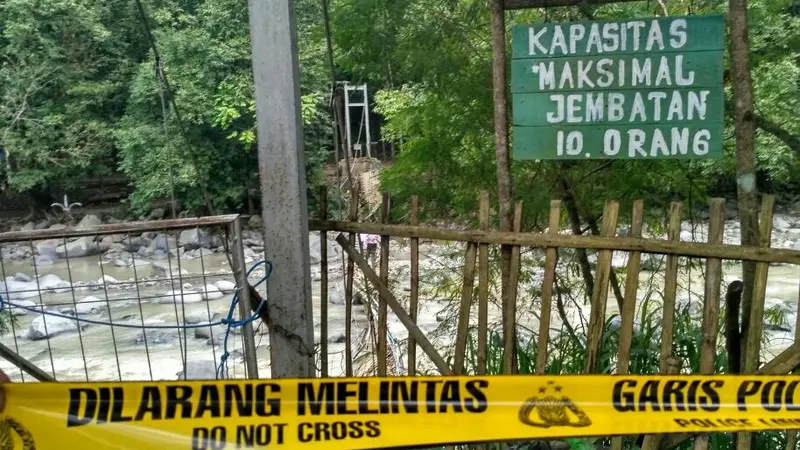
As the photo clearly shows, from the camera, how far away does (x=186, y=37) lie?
20.2m

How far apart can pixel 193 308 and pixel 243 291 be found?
11.3m

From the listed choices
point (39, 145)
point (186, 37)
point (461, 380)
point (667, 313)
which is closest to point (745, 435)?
point (667, 313)

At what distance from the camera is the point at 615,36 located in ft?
10.5

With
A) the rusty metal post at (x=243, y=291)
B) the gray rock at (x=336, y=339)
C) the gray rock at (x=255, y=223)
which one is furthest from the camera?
the gray rock at (x=255, y=223)

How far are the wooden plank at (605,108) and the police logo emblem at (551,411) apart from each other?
4.06 feet

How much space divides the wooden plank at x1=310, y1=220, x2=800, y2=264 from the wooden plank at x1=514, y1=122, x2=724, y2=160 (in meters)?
0.43

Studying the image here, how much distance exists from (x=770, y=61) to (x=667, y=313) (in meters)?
2.56

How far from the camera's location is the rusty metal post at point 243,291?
3.29 m

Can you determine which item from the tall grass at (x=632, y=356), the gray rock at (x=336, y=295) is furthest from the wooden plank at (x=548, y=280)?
the gray rock at (x=336, y=295)

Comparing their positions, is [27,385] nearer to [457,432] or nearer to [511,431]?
[457,432]

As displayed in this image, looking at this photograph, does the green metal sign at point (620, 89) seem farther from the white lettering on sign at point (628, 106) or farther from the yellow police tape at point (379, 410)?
the yellow police tape at point (379, 410)

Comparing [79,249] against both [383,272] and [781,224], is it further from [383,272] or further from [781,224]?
[383,272]

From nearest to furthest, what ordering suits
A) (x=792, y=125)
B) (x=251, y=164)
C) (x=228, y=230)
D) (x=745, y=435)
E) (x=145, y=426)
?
(x=145, y=426) < (x=745, y=435) < (x=228, y=230) < (x=792, y=125) < (x=251, y=164)

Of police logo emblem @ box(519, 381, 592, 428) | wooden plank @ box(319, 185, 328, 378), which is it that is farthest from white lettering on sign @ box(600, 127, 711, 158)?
wooden plank @ box(319, 185, 328, 378)
